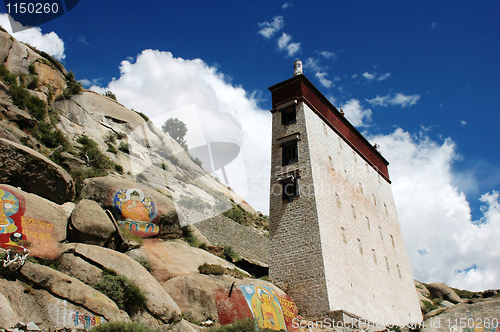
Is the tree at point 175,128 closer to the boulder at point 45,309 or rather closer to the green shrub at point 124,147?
the green shrub at point 124,147

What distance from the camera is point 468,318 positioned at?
36.3 feet

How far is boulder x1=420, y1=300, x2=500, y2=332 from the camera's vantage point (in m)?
10.7

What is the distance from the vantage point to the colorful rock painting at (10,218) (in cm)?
1041

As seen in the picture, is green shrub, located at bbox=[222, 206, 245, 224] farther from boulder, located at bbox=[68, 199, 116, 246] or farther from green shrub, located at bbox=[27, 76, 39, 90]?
boulder, located at bbox=[68, 199, 116, 246]

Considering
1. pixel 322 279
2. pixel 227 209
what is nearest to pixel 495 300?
pixel 322 279

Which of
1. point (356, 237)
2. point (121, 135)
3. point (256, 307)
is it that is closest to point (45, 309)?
point (256, 307)

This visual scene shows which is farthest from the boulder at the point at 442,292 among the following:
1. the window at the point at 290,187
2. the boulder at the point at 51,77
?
the boulder at the point at 51,77

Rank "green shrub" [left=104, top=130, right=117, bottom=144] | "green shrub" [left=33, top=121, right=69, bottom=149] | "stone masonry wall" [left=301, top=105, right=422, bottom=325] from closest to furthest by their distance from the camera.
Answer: "stone masonry wall" [left=301, top=105, right=422, bottom=325] < "green shrub" [left=33, top=121, right=69, bottom=149] < "green shrub" [left=104, top=130, right=117, bottom=144]

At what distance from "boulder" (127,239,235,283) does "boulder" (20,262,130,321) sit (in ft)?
10.3

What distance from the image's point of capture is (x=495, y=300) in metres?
11.0

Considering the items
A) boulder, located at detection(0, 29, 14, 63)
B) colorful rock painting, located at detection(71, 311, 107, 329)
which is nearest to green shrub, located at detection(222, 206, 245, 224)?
boulder, located at detection(0, 29, 14, 63)

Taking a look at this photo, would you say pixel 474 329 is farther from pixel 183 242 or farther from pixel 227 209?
pixel 227 209

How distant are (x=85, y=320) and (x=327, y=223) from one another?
42.6 feet

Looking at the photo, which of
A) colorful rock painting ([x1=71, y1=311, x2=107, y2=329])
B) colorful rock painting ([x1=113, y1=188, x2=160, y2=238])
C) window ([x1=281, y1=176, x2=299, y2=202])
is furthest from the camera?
window ([x1=281, y1=176, x2=299, y2=202])
